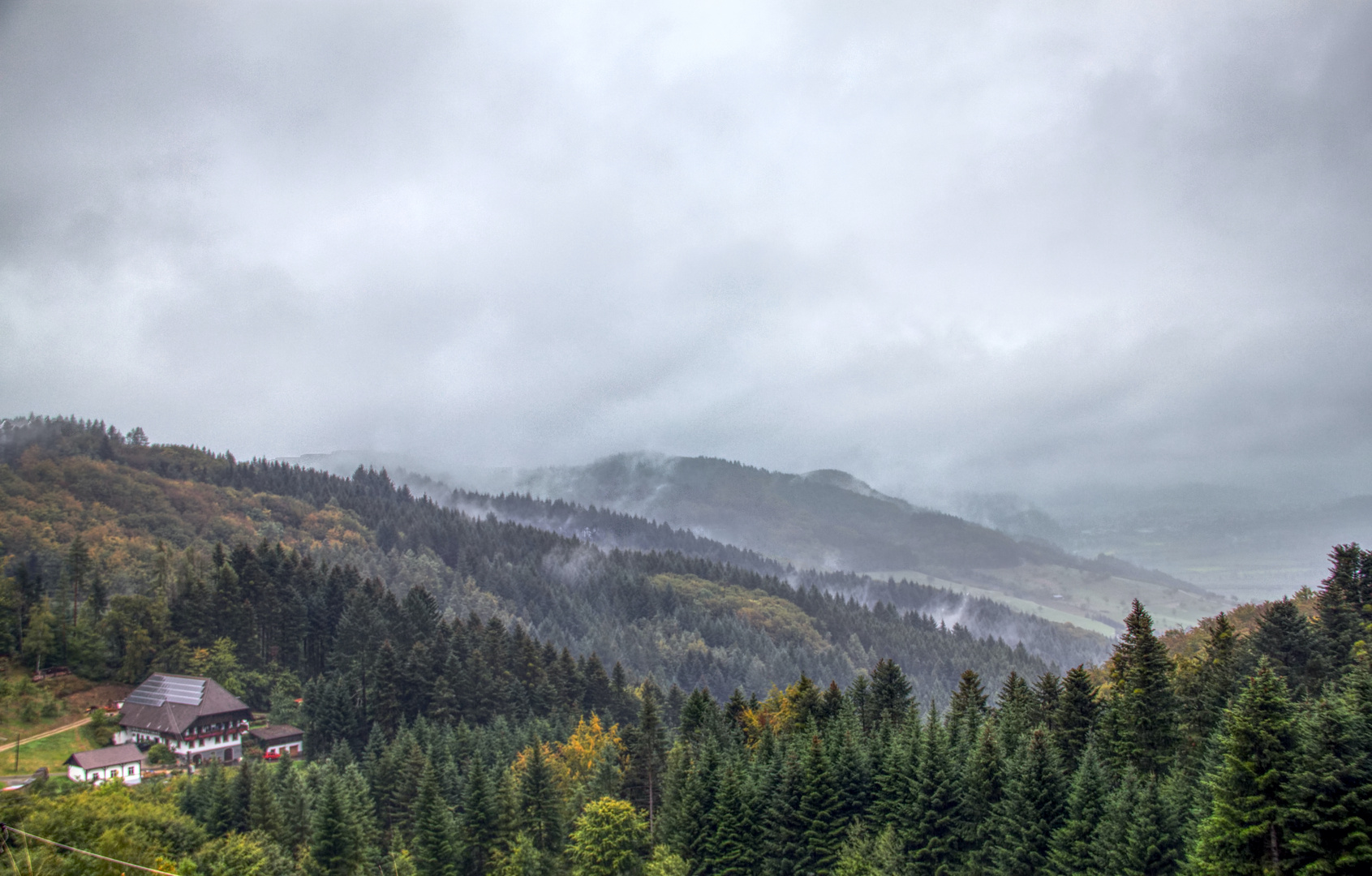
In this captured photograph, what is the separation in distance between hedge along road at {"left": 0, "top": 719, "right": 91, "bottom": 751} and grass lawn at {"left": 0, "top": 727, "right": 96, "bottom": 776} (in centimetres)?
59

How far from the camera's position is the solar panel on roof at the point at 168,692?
373 feet

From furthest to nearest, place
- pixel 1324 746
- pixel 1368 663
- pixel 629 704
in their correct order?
pixel 629 704 → pixel 1368 663 → pixel 1324 746

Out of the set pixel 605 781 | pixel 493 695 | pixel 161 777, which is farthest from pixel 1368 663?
pixel 161 777

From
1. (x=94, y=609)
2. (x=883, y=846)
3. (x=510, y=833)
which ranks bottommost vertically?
(x=510, y=833)

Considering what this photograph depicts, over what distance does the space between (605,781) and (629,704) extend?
60.5m

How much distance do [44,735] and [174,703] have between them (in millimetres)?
14411

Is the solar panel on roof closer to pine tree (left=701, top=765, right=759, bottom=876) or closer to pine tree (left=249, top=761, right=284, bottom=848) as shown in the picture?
pine tree (left=249, top=761, right=284, bottom=848)

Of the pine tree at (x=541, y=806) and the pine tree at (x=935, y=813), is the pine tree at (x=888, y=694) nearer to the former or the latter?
the pine tree at (x=935, y=813)

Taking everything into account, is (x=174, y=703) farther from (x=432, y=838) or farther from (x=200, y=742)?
(x=432, y=838)

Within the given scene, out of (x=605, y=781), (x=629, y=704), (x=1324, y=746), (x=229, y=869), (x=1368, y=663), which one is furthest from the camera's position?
(x=629, y=704)

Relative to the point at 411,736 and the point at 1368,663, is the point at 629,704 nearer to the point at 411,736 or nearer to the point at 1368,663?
the point at 411,736

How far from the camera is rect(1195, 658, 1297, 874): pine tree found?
4450cm

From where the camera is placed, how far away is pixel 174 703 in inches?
4424

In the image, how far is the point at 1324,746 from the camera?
1731 inches
